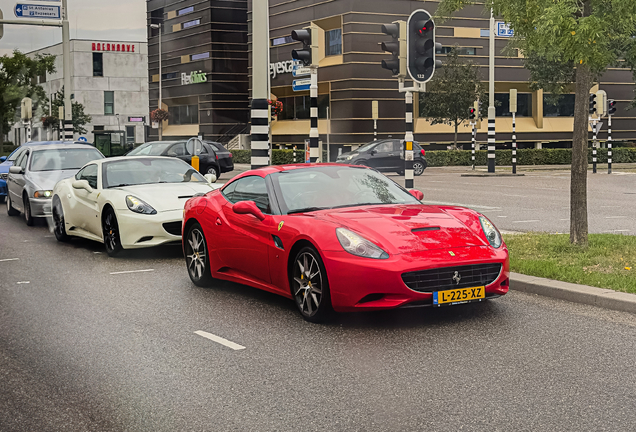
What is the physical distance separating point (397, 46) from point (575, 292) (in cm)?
872

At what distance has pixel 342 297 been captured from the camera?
689cm

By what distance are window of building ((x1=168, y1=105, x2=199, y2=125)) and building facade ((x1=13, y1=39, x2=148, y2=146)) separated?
1765cm

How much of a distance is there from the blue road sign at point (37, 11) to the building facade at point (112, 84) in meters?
62.0

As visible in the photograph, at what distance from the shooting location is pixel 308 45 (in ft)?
60.1

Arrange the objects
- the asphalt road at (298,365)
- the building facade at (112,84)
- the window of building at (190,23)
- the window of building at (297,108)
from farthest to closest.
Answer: the building facade at (112,84)
the window of building at (190,23)
the window of building at (297,108)
the asphalt road at (298,365)

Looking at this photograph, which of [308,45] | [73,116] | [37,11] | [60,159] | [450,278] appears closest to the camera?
[450,278]

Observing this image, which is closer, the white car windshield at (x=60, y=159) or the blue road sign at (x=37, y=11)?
the white car windshield at (x=60, y=159)

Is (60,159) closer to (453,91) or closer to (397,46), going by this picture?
(397,46)

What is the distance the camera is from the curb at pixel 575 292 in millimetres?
7539

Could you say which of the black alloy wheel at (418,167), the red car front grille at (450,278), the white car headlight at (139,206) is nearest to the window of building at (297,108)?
the black alloy wheel at (418,167)

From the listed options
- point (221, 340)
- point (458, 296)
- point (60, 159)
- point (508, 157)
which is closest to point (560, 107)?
point (508, 157)

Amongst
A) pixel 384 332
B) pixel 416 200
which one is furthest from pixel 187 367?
pixel 416 200

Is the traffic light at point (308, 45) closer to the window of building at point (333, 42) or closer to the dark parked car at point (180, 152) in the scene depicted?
the dark parked car at point (180, 152)

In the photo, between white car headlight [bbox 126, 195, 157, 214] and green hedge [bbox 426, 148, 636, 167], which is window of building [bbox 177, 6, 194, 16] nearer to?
green hedge [bbox 426, 148, 636, 167]
